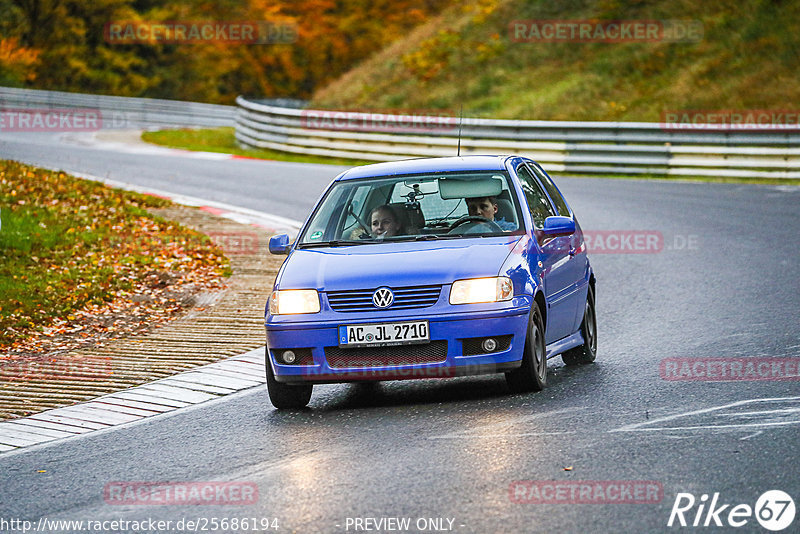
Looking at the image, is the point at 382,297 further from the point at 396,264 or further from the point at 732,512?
the point at 732,512

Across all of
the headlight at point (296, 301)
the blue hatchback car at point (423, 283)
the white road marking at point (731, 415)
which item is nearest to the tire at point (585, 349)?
the blue hatchback car at point (423, 283)

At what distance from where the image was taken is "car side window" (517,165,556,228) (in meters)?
9.27

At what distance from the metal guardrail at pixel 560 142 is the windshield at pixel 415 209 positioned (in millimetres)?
15929

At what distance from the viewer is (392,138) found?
29.9 metres

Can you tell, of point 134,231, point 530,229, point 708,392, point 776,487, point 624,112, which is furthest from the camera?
point 624,112

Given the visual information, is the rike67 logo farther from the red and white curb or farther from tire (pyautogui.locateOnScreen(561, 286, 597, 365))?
the red and white curb

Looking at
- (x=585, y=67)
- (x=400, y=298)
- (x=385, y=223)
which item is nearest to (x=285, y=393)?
(x=400, y=298)

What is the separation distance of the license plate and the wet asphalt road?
47 cm

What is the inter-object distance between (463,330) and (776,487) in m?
2.55

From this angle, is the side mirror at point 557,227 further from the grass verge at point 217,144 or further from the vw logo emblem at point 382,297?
the grass verge at point 217,144

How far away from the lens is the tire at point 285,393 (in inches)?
331

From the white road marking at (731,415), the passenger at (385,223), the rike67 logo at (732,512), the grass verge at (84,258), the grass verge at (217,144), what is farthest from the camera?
the grass verge at (217,144)

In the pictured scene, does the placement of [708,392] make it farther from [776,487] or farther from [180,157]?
[180,157]

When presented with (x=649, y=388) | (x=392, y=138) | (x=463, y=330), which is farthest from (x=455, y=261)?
(x=392, y=138)
